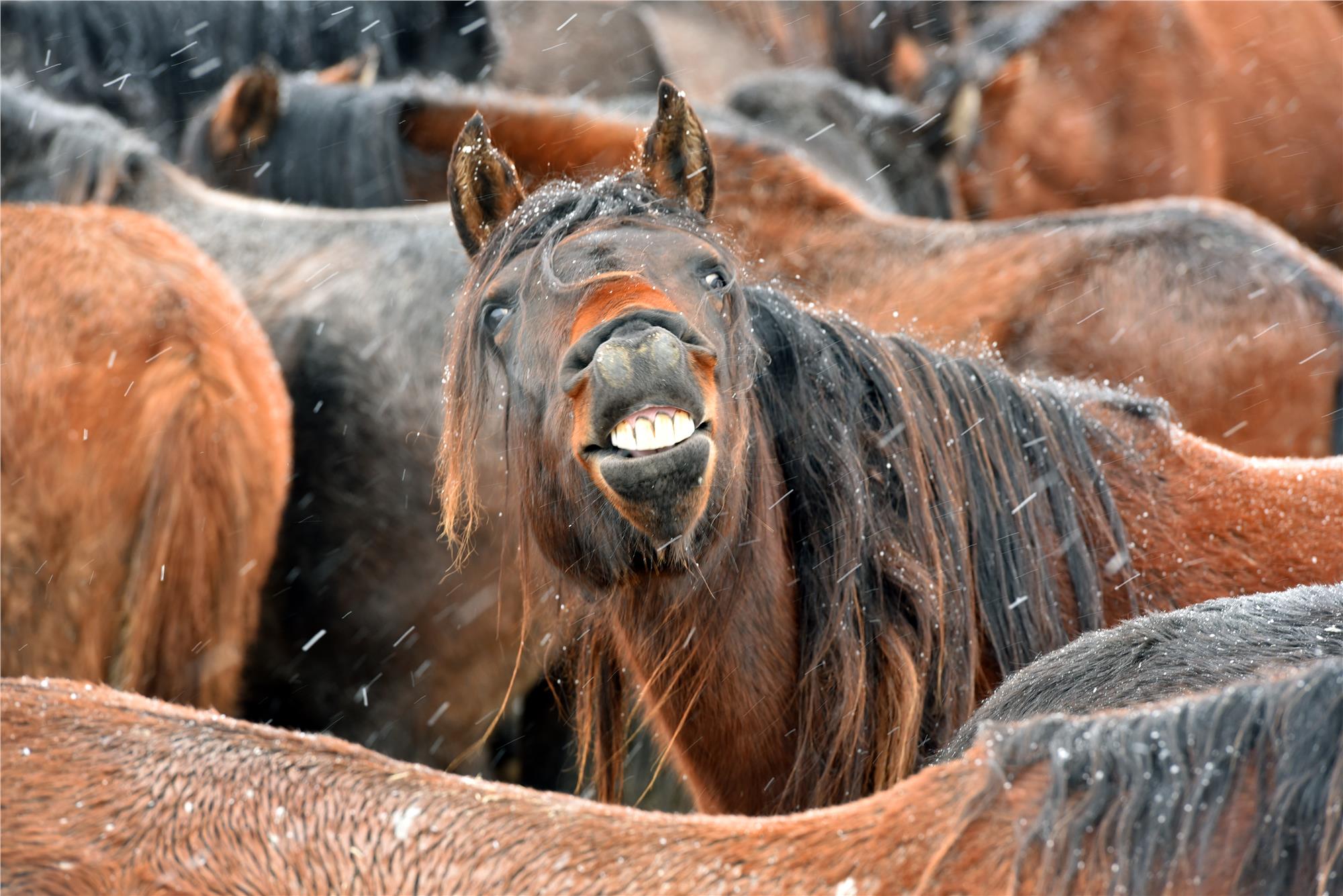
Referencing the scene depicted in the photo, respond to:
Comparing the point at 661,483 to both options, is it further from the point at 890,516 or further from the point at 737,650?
the point at 890,516

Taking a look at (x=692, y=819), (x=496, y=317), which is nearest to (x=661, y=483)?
(x=496, y=317)

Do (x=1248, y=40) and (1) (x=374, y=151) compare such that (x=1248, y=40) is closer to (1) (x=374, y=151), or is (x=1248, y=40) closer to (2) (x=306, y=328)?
(1) (x=374, y=151)

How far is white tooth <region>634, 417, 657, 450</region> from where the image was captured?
5.88 ft

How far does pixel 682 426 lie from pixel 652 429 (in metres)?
0.05

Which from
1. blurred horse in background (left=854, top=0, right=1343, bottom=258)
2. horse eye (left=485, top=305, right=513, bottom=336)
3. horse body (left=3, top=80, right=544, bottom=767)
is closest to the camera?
horse eye (left=485, top=305, right=513, bottom=336)

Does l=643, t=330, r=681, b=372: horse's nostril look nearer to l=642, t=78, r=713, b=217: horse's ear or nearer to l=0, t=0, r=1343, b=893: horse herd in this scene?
l=0, t=0, r=1343, b=893: horse herd

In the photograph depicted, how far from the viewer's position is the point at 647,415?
1794mm

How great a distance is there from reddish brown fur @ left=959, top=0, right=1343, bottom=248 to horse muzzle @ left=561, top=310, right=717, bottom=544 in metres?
5.65

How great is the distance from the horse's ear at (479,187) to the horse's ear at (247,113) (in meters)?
3.05

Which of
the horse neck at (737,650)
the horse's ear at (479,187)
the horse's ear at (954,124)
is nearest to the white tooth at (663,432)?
the horse neck at (737,650)

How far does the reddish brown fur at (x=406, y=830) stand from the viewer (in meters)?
1.04

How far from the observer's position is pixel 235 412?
319 centimetres

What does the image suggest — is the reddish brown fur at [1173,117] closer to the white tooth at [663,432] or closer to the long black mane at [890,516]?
the long black mane at [890,516]

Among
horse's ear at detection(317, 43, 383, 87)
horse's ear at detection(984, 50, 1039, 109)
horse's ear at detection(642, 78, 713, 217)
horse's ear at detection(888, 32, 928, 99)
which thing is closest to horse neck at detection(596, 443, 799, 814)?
horse's ear at detection(642, 78, 713, 217)
